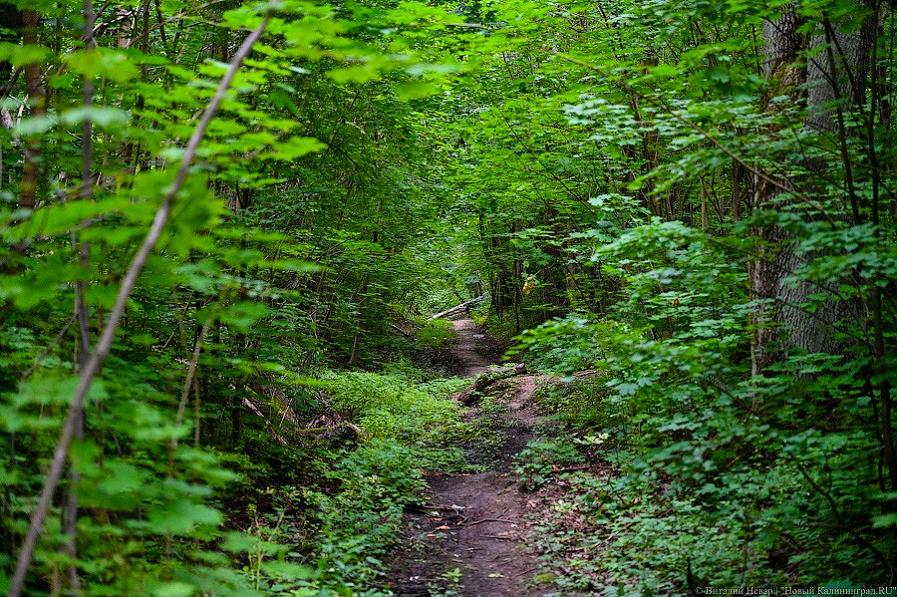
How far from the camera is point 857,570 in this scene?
11.5ft

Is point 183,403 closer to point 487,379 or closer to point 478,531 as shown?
point 478,531

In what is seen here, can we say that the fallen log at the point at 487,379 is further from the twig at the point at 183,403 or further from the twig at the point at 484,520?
the twig at the point at 183,403

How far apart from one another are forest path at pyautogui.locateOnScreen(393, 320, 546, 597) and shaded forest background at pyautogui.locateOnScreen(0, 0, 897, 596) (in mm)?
364

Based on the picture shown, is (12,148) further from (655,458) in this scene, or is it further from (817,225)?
(817,225)

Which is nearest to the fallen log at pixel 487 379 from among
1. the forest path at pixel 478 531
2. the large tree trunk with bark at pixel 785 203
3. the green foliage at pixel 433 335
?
the forest path at pixel 478 531

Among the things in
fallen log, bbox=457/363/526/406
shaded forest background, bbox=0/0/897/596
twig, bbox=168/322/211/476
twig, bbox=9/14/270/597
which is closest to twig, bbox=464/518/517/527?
shaded forest background, bbox=0/0/897/596

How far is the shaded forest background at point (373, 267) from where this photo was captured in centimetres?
195

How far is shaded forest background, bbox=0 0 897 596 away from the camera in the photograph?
1.95 m

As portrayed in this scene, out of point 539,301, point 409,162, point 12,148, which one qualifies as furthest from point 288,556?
point 539,301

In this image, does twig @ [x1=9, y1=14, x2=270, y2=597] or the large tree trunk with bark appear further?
the large tree trunk with bark

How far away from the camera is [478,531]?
684 centimetres

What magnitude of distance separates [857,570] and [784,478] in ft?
2.16

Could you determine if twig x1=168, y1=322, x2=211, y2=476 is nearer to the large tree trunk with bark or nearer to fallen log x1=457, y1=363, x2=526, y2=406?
the large tree trunk with bark

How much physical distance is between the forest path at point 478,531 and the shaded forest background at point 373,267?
0.36m
